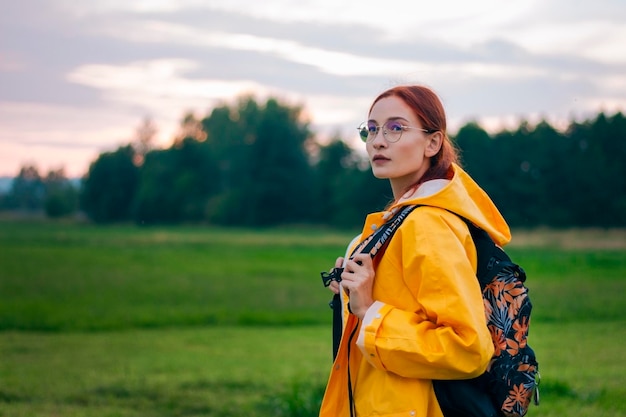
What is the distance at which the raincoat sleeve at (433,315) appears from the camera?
6.97 ft

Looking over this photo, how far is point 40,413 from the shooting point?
19.9 feet

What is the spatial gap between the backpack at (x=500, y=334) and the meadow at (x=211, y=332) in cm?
353

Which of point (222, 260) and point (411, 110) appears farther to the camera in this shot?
point (222, 260)

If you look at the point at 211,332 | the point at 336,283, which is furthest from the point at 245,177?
the point at 336,283

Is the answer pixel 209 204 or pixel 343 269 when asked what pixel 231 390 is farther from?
pixel 209 204

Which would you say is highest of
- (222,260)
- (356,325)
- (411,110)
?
(411,110)

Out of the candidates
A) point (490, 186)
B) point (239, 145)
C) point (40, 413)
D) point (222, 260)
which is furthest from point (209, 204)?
point (40, 413)

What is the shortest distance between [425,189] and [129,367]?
24.0 feet

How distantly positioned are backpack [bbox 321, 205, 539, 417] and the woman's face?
0.65 feet

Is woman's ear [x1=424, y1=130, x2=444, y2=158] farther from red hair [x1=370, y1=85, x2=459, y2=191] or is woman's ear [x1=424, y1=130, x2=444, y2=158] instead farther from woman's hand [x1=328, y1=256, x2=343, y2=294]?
woman's hand [x1=328, y1=256, x2=343, y2=294]

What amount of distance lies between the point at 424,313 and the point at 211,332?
11.9 metres

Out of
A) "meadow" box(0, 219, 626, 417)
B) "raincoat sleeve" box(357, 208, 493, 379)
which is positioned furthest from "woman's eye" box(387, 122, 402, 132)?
"meadow" box(0, 219, 626, 417)

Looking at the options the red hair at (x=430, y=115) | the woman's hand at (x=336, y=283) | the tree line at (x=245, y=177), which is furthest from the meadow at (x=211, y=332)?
the tree line at (x=245, y=177)

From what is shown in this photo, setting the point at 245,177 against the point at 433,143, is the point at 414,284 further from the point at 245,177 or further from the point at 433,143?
the point at 245,177
